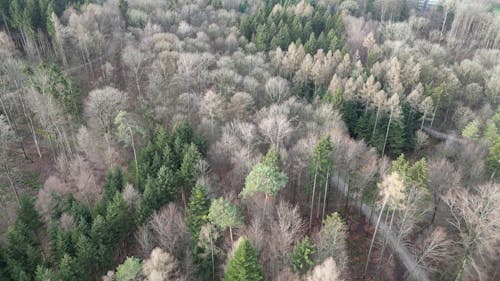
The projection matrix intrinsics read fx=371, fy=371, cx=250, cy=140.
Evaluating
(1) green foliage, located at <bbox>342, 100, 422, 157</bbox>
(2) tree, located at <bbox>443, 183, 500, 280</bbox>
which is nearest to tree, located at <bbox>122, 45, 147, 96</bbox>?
(1) green foliage, located at <bbox>342, 100, 422, 157</bbox>

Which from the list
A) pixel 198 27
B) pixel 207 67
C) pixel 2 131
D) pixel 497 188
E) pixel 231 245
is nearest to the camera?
pixel 497 188

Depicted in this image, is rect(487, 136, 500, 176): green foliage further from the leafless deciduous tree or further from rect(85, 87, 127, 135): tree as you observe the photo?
rect(85, 87, 127, 135): tree

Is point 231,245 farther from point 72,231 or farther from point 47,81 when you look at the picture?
point 47,81

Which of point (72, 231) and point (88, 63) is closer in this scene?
point (72, 231)

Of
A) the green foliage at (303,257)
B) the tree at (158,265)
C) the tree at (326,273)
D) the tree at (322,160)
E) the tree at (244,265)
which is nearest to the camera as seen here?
the tree at (326,273)

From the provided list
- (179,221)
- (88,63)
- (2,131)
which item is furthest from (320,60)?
(2,131)

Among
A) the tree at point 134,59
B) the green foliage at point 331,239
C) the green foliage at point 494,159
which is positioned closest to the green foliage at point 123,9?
the tree at point 134,59

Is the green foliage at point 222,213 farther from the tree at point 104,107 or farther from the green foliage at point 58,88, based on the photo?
the green foliage at point 58,88
